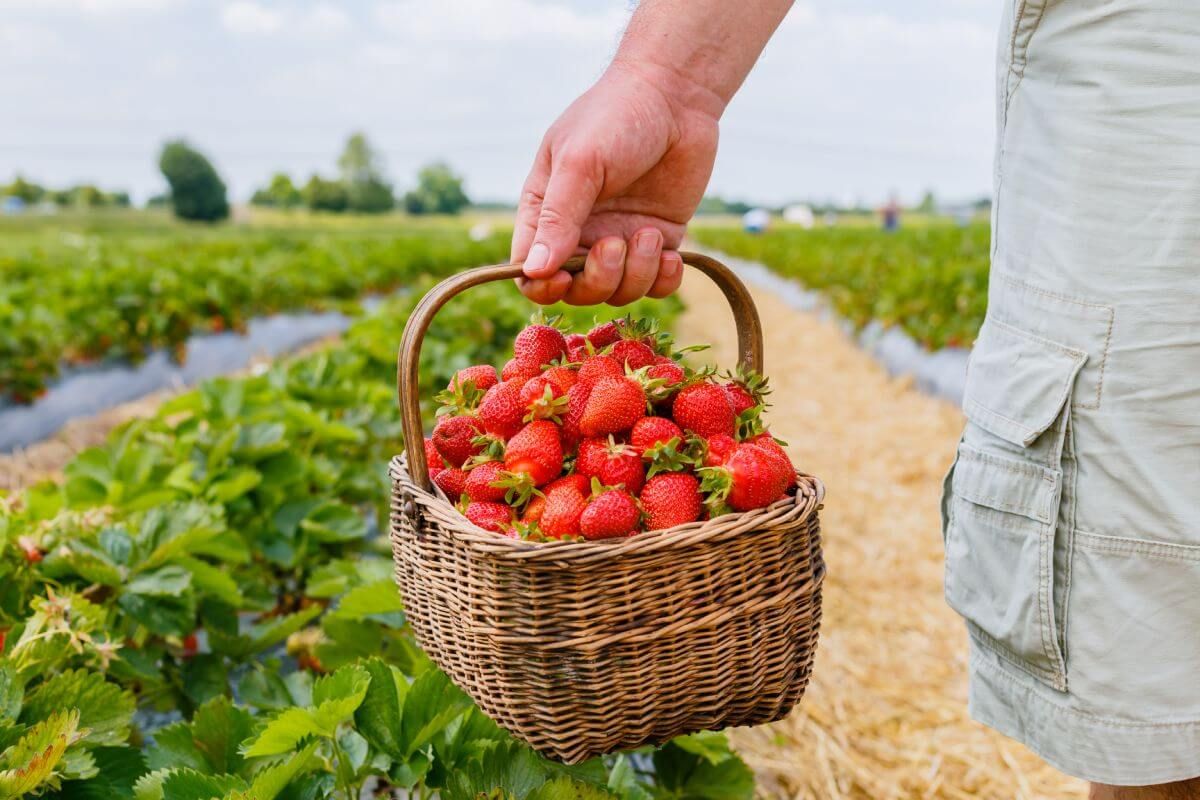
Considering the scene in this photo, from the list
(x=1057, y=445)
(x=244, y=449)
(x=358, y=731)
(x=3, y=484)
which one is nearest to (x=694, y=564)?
(x=1057, y=445)

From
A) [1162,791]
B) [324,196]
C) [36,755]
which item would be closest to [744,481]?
[1162,791]

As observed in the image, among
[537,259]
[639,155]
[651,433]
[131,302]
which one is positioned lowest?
[131,302]

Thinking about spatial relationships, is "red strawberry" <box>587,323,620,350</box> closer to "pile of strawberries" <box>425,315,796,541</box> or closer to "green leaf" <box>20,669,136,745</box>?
"pile of strawberries" <box>425,315,796,541</box>

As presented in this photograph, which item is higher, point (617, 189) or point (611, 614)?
point (617, 189)

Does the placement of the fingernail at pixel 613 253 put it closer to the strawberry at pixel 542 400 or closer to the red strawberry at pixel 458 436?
the strawberry at pixel 542 400

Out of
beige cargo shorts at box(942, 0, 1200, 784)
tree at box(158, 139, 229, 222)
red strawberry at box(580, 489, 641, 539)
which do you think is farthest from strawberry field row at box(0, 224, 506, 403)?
tree at box(158, 139, 229, 222)

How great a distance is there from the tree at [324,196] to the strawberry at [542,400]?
223ft

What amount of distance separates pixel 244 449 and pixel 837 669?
1.91 metres

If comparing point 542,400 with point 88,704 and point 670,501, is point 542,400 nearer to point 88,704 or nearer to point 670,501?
point 670,501

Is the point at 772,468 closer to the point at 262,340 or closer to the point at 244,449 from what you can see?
the point at 244,449

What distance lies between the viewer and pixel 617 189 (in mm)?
1495

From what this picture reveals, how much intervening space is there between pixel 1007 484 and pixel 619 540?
2.02 ft

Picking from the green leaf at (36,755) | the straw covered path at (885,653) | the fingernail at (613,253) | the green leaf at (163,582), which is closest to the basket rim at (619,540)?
the fingernail at (613,253)

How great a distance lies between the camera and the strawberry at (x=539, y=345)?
1555 mm
